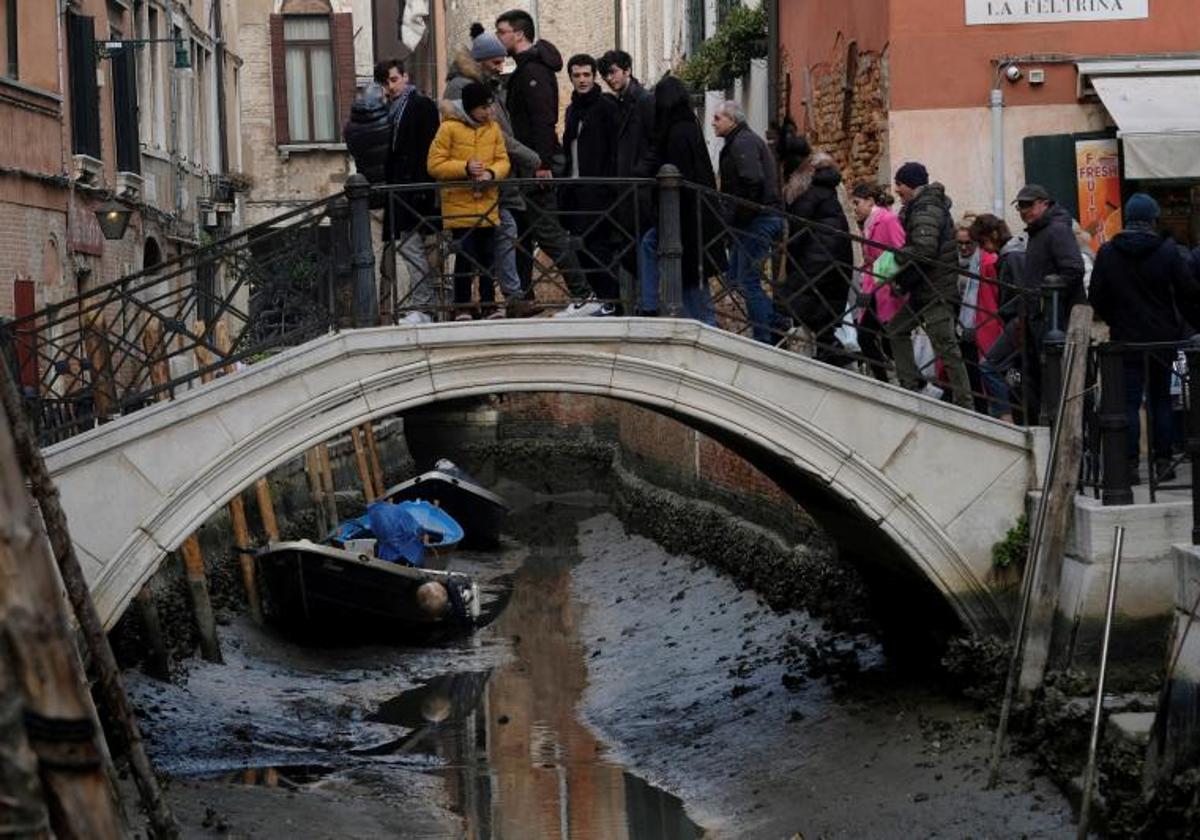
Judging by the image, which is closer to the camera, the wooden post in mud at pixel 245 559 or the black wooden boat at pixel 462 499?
the wooden post in mud at pixel 245 559

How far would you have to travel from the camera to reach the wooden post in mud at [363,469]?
28.3 m

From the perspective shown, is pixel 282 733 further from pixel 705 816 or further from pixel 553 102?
pixel 553 102

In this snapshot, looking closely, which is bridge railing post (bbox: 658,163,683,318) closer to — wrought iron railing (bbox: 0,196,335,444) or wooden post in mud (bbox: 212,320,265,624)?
wrought iron railing (bbox: 0,196,335,444)

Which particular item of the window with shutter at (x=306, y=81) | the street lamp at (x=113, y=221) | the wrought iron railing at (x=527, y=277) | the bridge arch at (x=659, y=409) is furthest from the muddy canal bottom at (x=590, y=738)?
the window with shutter at (x=306, y=81)

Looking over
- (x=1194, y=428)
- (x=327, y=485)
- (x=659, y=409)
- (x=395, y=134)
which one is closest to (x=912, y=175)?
(x=659, y=409)

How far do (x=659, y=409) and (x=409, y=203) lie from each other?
1.61 m

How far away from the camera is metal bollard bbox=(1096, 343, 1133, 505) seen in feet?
39.2

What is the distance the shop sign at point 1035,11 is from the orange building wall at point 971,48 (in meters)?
0.04

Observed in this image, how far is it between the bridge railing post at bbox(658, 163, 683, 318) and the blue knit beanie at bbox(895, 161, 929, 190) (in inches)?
50.1

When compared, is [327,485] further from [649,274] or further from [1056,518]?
[1056,518]

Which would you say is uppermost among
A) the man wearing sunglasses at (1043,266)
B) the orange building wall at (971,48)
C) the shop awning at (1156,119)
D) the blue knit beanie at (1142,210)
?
the orange building wall at (971,48)

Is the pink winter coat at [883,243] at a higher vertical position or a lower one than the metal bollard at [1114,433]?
higher

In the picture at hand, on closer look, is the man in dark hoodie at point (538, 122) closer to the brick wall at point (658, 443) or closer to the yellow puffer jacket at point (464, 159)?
the yellow puffer jacket at point (464, 159)

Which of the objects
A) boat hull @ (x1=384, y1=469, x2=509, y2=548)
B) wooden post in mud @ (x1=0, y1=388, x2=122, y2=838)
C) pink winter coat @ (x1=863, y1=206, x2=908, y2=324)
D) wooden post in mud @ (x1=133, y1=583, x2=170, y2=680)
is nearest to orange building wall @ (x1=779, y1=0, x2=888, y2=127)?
pink winter coat @ (x1=863, y1=206, x2=908, y2=324)
